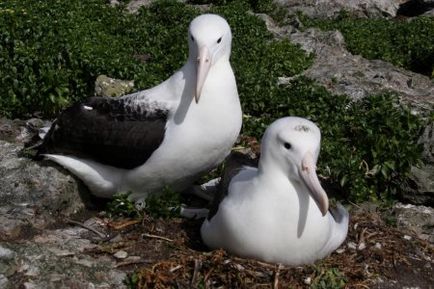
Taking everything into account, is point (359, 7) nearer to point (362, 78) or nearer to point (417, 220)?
point (362, 78)

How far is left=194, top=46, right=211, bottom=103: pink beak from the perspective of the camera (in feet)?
18.6

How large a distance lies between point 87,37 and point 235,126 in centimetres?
372

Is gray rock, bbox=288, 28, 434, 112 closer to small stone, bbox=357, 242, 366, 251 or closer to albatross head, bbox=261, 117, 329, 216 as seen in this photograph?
→ small stone, bbox=357, 242, 366, 251

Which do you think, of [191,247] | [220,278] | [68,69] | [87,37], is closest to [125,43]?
[87,37]

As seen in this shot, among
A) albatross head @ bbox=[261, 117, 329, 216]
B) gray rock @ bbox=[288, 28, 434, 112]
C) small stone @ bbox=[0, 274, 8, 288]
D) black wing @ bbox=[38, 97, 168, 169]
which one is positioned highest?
albatross head @ bbox=[261, 117, 329, 216]

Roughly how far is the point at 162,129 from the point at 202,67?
1.88 feet

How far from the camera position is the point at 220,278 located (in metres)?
5.13

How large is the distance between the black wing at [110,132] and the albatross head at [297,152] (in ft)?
3.55

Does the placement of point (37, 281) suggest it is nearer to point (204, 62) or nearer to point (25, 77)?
point (204, 62)

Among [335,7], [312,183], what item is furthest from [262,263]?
[335,7]

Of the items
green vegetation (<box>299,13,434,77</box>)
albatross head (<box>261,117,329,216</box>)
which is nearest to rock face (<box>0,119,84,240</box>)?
albatross head (<box>261,117,329,216</box>)

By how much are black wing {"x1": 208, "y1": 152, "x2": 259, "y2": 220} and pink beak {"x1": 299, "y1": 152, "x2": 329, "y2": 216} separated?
0.75 meters

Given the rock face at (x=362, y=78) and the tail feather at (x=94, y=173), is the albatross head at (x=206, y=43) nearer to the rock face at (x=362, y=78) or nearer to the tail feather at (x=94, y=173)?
the tail feather at (x=94, y=173)

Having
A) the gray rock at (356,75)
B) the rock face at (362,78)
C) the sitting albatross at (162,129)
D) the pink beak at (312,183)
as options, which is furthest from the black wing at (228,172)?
the gray rock at (356,75)
